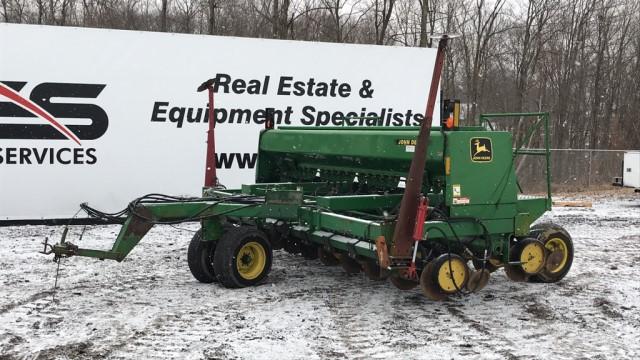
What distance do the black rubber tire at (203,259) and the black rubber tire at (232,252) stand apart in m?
0.22

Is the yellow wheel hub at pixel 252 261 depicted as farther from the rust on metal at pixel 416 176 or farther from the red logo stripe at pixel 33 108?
the red logo stripe at pixel 33 108

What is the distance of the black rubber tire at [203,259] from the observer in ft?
21.1

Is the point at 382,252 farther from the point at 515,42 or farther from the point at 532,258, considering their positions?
the point at 515,42

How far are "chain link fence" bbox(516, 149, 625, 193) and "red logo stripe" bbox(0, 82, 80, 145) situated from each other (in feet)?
37.9

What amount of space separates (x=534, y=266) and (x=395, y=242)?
5.57ft

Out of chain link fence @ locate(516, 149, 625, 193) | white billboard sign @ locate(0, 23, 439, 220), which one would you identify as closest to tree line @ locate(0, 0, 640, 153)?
chain link fence @ locate(516, 149, 625, 193)

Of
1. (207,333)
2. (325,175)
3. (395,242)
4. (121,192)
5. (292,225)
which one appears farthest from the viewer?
(121,192)

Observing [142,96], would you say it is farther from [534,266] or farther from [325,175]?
[534,266]

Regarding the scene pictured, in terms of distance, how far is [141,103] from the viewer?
10.5 metres

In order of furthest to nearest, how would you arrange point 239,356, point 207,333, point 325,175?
point 325,175, point 207,333, point 239,356

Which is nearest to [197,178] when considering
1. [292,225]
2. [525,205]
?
[292,225]

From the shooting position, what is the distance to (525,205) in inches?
246

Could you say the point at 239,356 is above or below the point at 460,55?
below

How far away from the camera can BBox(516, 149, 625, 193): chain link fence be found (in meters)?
17.5
